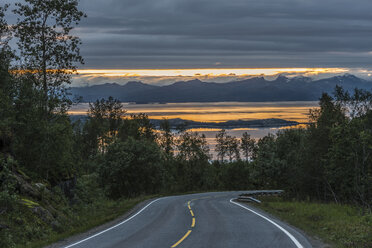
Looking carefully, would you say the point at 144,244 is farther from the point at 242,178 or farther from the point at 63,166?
the point at 242,178

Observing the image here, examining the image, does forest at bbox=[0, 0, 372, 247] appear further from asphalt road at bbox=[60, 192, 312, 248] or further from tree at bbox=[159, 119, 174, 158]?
tree at bbox=[159, 119, 174, 158]

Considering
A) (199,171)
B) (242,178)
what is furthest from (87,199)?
(242,178)

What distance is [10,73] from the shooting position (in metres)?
28.2

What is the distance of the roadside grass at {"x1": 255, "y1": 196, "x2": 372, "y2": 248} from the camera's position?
13.9 m

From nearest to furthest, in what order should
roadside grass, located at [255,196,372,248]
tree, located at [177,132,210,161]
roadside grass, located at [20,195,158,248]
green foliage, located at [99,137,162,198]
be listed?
roadside grass, located at [255,196,372,248], roadside grass, located at [20,195,158,248], green foliage, located at [99,137,162,198], tree, located at [177,132,210,161]

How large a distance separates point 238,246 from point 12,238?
892cm

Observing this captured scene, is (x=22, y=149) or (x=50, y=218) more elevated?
(x=22, y=149)

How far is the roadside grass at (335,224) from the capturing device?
548 inches

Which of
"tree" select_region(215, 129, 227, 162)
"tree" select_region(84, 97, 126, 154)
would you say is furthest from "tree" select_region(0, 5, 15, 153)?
"tree" select_region(215, 129, 227, 162)

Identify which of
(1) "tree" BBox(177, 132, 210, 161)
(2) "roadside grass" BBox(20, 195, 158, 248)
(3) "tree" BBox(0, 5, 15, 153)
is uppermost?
(3) "tree" BBox(0, 5, 15, 153)

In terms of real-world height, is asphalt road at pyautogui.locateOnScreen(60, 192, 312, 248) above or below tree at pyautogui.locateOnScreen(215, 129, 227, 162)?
above

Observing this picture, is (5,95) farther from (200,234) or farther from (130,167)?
(130,167)

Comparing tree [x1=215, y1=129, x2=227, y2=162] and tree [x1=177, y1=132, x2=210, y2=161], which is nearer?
tree [x1=177, y1=132, x2=210, y2=161]

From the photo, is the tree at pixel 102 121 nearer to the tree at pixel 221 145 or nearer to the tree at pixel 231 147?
the tree at pixel 221 145
